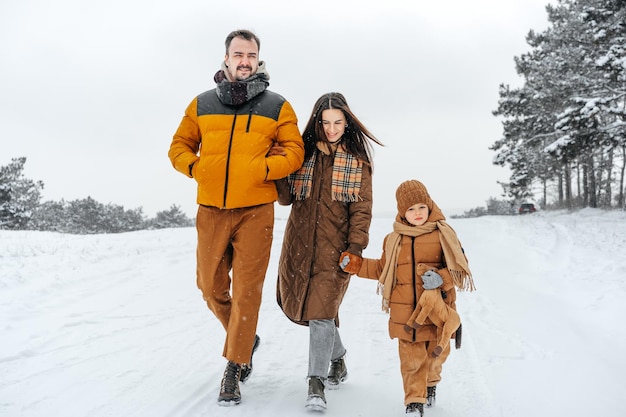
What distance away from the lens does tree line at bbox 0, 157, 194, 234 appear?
118 ft

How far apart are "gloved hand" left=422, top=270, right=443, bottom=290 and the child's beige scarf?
0.32 ft

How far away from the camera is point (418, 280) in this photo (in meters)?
3.38

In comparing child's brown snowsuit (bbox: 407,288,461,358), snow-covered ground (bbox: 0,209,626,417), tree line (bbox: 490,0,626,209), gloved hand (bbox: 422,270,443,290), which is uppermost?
tree line (bbox: 490,0,626,209)

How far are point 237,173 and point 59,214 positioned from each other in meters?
58.4

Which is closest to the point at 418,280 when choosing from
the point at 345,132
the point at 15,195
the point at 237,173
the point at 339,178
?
the point at 339,178

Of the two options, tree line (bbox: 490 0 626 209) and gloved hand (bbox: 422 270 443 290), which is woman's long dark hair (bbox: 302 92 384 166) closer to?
gloved hand (bbox: 422 270 443 290)

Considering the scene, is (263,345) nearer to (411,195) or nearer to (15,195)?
(411,195)

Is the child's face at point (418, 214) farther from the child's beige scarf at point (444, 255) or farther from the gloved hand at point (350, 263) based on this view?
the gloved hand at point (350, 263)

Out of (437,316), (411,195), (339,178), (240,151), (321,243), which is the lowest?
(437,316)

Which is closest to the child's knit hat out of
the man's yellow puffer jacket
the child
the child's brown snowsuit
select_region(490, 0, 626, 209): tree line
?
the child

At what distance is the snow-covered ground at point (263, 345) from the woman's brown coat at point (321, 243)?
0.67 meters

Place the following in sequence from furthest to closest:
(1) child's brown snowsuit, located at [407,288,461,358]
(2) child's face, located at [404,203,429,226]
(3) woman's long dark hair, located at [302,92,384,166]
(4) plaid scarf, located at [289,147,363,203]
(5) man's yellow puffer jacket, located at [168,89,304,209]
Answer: (3) woman's long dark hair, located at [302,92,384,166]
(4) plaid scarf, located at [289,147,363,203]
(5) man's yellow puffer jacket, located at [168,89,304,209]
(2) child's face, located at [404,203,429,226]
(1) child's brown snowsuit, located at [407,288,461,358]

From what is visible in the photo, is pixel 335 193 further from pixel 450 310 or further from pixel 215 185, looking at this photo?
pixel 450 310

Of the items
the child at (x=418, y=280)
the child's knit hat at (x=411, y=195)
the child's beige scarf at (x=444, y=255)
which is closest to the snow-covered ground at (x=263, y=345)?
the child at (x=418, y=280)
